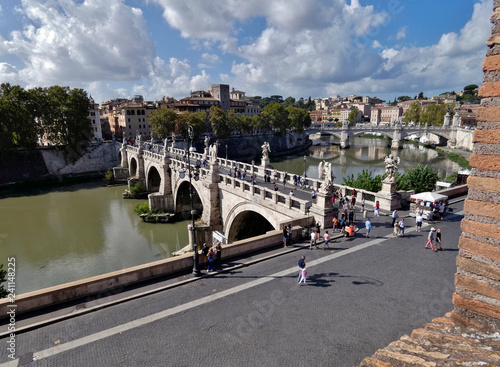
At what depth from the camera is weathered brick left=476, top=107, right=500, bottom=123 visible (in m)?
4.51

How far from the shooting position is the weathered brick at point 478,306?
477cm

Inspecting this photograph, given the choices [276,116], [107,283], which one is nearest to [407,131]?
[276,116]

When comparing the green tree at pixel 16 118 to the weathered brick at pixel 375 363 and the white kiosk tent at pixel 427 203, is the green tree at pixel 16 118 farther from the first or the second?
the weathered brick at pixel 375 363

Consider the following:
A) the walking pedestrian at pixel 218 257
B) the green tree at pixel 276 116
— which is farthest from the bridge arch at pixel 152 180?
the green tree at pixel 276 116

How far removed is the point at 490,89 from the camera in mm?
4551

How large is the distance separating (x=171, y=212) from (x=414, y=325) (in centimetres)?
2924

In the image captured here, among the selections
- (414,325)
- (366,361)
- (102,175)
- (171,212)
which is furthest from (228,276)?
(102,175)

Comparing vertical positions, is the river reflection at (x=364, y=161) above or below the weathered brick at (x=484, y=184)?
below

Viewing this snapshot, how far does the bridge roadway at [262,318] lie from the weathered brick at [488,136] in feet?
16.3

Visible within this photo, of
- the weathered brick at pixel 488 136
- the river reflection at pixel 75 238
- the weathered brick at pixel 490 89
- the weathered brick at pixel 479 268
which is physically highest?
→ the weathered brick at pixel 490 89

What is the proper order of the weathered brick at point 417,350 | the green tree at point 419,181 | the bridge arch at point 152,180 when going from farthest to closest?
the bridge arch at point 152,180, the green tree at point 419,181, the weathered brick at point 417,350

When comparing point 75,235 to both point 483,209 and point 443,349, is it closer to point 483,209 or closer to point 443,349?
point 443,349

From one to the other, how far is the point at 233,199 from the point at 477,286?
17200 millimetres

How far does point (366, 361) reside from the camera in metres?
4.36
